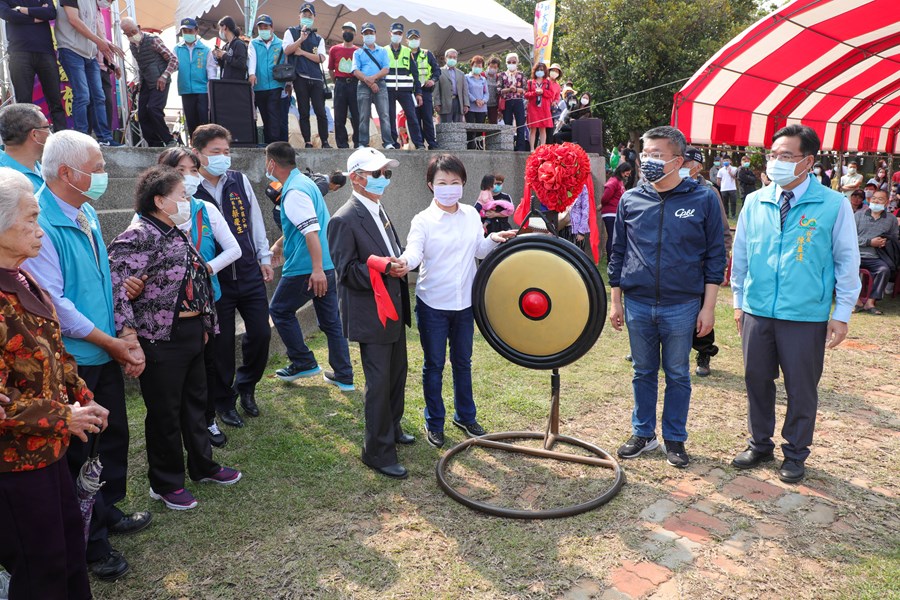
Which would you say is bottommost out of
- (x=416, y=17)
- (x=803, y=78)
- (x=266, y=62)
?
(x=266, y=62)

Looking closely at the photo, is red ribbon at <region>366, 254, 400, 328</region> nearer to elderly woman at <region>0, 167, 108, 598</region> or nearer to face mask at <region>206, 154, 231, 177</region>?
face mask at <region>206, 154, 231, 177</region>

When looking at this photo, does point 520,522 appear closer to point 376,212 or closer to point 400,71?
point 376,212

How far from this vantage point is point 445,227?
429 cm

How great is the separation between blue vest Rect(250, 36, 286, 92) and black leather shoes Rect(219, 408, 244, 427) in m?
5.63

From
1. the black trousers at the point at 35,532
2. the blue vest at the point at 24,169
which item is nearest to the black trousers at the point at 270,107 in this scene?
Answer: the blue vest at the point at 24,169

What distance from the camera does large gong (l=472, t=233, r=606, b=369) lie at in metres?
3.71

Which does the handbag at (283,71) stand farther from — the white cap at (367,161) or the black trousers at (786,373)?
the black trousers at (786,373)


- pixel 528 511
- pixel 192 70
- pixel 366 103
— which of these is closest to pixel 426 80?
pixel 366 103

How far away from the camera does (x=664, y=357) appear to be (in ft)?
14.0

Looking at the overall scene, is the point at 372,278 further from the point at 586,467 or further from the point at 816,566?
the point at 816,566

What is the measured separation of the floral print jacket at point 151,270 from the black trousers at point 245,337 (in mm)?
1153

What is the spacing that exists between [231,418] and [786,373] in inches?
143

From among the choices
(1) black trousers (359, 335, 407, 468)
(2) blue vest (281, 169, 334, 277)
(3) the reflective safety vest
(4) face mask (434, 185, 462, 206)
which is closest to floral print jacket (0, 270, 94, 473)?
(1) black trousers (359, 335, 407, 468)

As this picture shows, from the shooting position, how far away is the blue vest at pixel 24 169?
3.41 m
